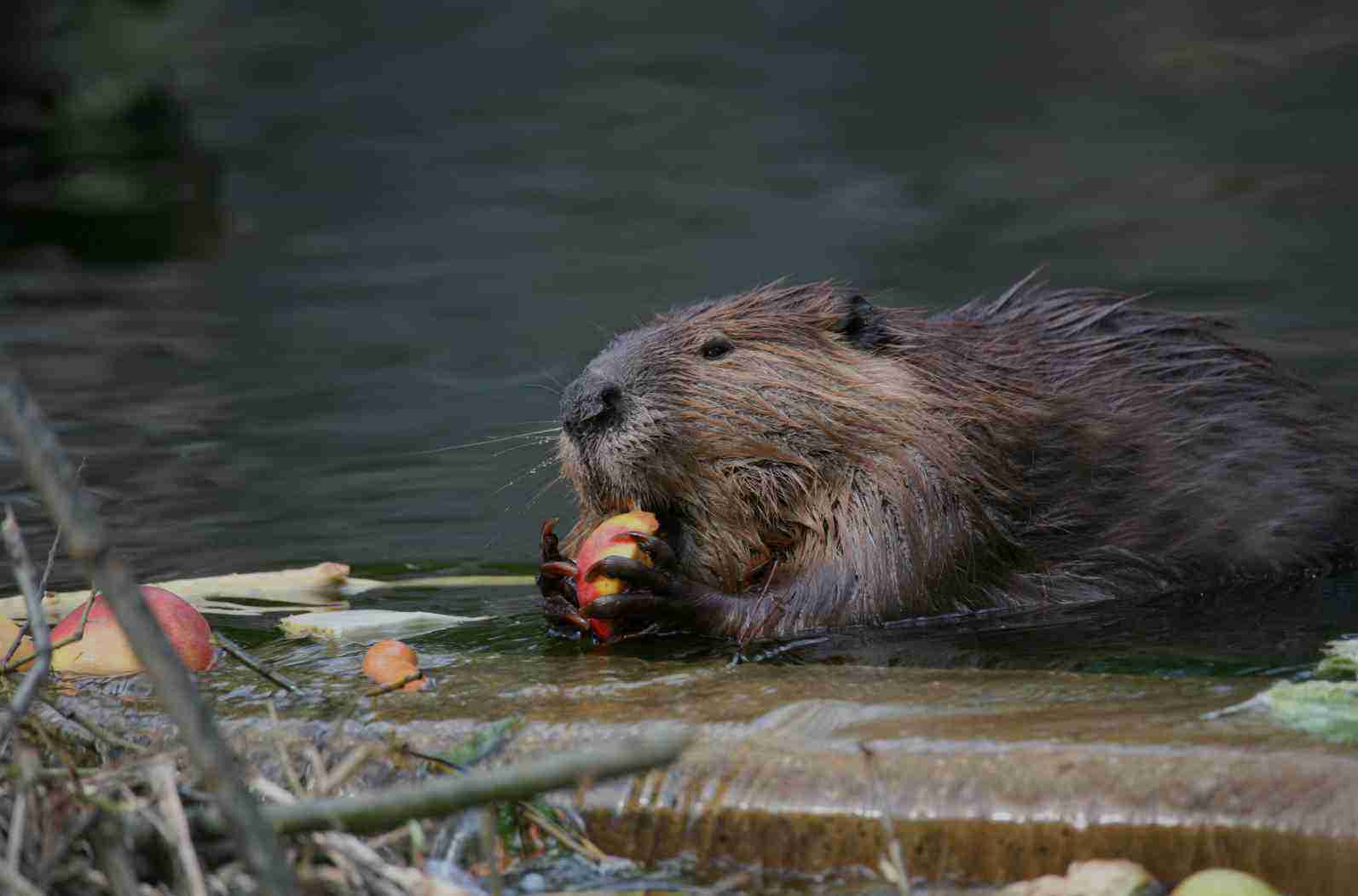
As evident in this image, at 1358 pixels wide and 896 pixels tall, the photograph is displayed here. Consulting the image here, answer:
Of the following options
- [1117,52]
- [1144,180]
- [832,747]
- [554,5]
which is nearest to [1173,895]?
[832,747]

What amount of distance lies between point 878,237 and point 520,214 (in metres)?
2.29

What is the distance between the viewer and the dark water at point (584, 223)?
18.5 ft

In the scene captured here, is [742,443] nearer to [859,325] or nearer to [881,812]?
[859,325]

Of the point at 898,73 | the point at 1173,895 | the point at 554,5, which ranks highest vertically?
the point at 554,5

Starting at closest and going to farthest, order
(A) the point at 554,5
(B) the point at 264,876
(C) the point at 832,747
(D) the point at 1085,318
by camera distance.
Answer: (B) the point at 264,876 < (C) the point at 832,747 < (D) the point at 1085,318 < (A) the point at 554,5

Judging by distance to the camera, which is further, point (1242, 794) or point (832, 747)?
point (832, 747)

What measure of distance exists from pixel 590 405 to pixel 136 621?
209 cm

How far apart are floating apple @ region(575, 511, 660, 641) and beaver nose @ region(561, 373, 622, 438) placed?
19 cm

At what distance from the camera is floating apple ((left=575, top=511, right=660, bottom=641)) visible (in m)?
3.49

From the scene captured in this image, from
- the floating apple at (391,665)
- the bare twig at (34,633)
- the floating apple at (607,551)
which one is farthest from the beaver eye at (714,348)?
the bare twig at (34,633)

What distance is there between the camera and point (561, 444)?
3605mm

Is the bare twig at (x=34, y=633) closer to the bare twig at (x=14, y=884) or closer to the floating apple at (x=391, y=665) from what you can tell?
the bare twig at (x=14, y=884)

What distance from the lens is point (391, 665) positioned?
3.09m

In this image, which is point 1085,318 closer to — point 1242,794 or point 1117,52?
point 1242,794
